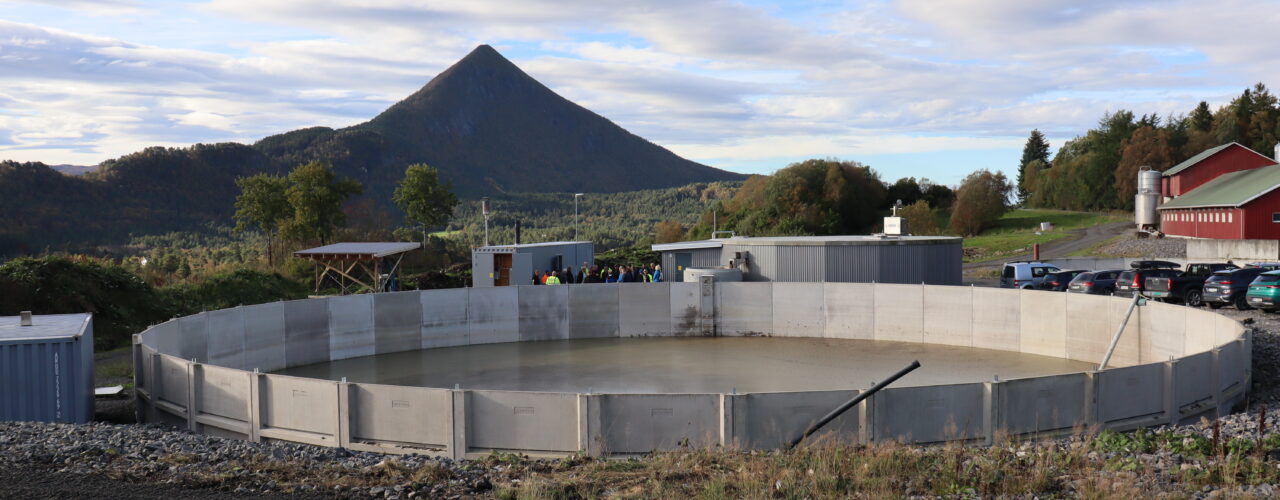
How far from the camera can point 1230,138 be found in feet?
276

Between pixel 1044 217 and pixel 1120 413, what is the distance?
248ft

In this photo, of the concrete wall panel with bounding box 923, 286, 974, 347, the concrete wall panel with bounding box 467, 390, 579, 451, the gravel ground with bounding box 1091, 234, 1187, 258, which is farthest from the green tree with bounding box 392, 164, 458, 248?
the concrete wall panel with bounding box 467, 390, 579, 451

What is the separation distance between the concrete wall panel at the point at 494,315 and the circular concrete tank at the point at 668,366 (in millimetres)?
74

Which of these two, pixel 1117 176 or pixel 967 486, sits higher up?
pixel 1117 176

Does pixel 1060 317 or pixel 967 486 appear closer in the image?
pixel 967 486

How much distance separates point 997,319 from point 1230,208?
3073 centimetres

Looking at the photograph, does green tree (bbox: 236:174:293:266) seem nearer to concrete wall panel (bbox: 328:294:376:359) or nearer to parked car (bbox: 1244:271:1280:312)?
concrete wall panel (bbox: 328:294:376:359)

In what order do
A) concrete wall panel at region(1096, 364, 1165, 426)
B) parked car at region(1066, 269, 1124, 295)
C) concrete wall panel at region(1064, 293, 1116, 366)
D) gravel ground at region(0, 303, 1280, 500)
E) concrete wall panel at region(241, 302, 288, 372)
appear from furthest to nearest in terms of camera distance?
parked car at region(1066, 269, 1124, 295)
concrete wall panel at region(1064, 293, 1116, 366)
concrete wall panel at region(241, 302, 288, 372)
concrete wall panel at region(1096, 364, 1165, 426)
gravel ground at region(0, 303, 1280, 500)

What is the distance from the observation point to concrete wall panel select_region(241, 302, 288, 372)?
2334cm

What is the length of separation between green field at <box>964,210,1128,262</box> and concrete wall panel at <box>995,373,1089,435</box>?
42.9m

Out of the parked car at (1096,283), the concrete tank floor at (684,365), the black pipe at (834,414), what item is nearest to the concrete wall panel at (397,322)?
the concrete tank floor at (684,365)

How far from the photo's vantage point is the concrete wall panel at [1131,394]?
556 inches

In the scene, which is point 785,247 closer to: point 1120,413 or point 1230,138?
point 1120,413

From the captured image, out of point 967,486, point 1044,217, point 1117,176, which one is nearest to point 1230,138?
point 1117,176
